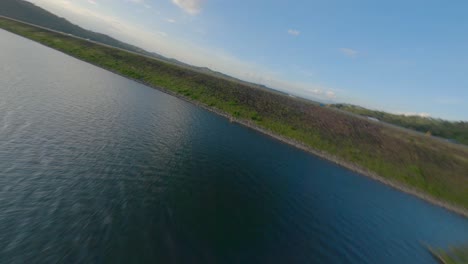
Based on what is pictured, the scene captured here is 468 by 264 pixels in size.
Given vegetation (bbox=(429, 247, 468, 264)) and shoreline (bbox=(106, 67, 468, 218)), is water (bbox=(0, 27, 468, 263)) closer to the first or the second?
vegetation (bbox=(429, 247, 468, 264))

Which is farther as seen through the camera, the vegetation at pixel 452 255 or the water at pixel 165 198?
the vegetation at pixel 452 255

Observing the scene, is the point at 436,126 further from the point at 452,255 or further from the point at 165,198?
the point at 165,198

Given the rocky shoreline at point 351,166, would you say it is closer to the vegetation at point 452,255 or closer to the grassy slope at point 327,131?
the grassy slope at point 327,131

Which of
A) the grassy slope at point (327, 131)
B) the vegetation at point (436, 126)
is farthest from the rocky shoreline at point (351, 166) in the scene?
the vegetation at point (436, 126)

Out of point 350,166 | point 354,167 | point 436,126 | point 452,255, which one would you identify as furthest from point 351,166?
point 436,126

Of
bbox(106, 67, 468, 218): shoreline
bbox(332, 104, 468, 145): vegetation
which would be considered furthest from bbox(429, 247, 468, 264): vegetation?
bbox(332, 104, 468, 145): vegetation

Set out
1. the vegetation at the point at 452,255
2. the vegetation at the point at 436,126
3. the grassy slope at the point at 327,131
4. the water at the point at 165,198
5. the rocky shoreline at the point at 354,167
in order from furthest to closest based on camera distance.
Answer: the vegetation at the point at 436,126, the grassy slope at the point at 327,131, the rocky shoreline at the point at 354,167, the vegetation at the point at 452,255, the water at the point at 165,198

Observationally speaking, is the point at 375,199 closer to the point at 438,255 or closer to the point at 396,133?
the point at 438,255
